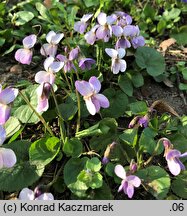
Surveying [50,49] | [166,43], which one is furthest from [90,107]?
[166,43]

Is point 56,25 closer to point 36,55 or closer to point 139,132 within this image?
point 36,55

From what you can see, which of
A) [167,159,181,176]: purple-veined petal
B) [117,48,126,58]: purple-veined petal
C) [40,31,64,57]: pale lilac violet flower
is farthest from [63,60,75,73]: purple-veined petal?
[167,159,181,176]: purple-veined petal

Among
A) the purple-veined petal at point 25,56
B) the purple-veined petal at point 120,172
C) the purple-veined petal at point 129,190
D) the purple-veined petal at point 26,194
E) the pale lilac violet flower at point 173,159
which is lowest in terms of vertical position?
the purple-veined petal at point 129,190

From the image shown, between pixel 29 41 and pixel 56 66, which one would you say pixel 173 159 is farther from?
pixel 29 41

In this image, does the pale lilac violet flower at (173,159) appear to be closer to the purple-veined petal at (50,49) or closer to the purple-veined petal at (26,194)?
the purple-veined petal at (26,194)

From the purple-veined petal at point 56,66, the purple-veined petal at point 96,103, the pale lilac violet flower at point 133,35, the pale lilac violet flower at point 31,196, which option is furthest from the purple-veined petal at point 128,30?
the pale lilac violet flower at point 31,196
